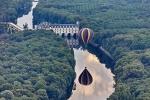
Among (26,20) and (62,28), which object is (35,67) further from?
(26,20)

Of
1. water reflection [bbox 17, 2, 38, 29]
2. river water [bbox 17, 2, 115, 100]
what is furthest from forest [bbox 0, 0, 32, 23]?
river water [bbox 17, 2, 115, 100]

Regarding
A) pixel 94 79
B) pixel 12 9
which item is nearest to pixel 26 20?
pixel 12 9

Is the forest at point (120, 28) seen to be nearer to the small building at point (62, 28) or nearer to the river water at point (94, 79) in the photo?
the small building at point (62, 28)

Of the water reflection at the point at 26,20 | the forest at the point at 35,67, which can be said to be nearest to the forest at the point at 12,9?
the water reflection at the point at 26,20

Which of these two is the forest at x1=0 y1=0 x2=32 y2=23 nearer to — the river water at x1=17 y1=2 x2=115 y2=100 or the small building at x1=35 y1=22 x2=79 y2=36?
the small building at x1=35 y1=22 x2=79 y2=36

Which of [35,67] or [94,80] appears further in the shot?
[94,80]
